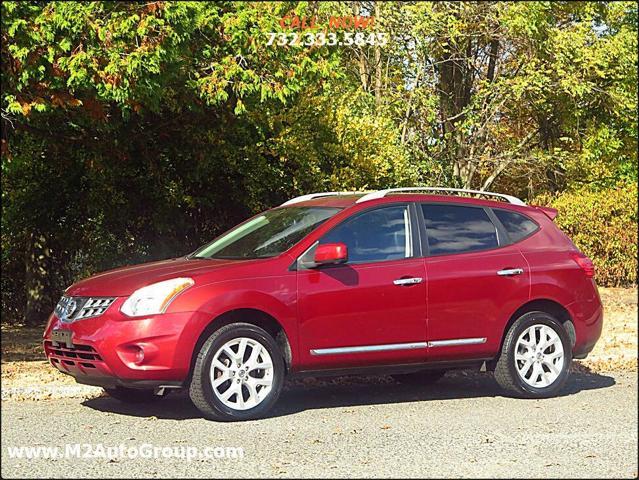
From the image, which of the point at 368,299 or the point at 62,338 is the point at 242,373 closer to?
the point at 368,299

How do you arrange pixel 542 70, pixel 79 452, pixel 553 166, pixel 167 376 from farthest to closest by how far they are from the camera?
pixel 553 166 < pixel 542 70 < pixel 167 376 < pixel 79 452

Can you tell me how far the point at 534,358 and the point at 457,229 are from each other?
1371 mm

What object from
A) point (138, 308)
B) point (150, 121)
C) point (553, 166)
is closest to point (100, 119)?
point (150, 121)

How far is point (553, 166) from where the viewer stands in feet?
81.5

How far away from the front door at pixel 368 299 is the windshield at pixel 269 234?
0.30 meters

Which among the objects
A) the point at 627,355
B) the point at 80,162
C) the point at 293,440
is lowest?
the point at 627,355

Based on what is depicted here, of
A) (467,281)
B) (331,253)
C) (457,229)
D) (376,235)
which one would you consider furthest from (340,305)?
(457,229)

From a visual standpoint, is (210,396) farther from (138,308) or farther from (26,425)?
(26,425)

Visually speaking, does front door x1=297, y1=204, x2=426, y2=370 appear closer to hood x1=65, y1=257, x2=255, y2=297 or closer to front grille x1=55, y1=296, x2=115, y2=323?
hood x1=65, y1=257, x2=255, y2=297

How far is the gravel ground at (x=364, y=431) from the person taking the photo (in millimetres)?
6773

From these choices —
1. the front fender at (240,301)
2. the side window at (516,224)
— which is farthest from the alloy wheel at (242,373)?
the side window at (516,224)

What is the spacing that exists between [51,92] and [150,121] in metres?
3.81

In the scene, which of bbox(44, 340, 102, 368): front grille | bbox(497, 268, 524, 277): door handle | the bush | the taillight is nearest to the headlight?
bbox(44, 340, 102, 368): front grille

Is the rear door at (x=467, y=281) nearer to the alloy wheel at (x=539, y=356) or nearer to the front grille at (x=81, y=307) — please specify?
the alloy wheel at (x=539, y=356)
